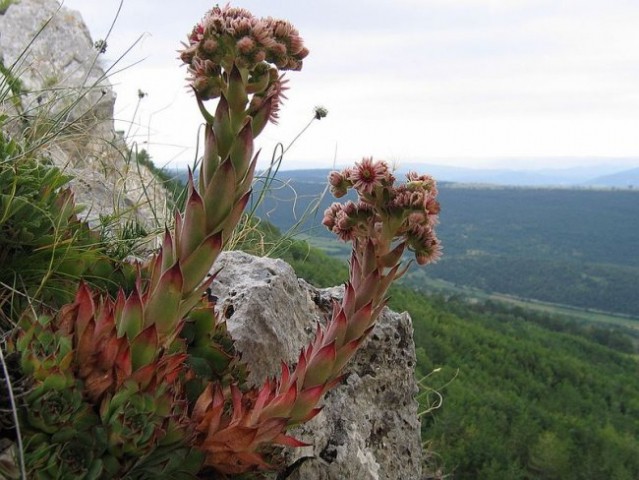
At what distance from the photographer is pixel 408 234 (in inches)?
90.0

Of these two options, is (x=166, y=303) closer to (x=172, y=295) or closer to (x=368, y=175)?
(x=172, y=295)

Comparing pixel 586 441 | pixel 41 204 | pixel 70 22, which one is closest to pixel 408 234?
pixel 41 204

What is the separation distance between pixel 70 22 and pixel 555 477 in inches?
1102

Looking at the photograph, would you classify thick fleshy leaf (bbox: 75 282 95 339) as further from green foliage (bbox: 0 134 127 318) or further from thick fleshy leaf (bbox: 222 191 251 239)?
green foliage (bbox: 0 134 127 318)

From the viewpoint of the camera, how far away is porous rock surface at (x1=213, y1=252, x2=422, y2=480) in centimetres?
294

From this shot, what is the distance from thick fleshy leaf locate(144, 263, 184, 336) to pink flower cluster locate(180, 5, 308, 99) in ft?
1.81

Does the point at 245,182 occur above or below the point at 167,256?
above

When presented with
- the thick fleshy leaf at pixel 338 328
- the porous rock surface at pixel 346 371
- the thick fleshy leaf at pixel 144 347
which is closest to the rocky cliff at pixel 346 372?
the porous rock surface at pixel 346 371

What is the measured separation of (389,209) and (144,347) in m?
0.90

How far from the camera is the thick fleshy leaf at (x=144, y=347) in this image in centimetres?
198

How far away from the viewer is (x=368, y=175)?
7.24ft

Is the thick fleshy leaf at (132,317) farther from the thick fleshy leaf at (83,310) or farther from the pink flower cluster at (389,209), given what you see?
the pink flower cluster at (389,209)

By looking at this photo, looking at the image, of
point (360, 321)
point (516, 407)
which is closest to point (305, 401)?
point (360, 321)

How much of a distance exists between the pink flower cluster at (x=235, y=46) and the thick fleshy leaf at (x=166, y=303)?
55 cm
